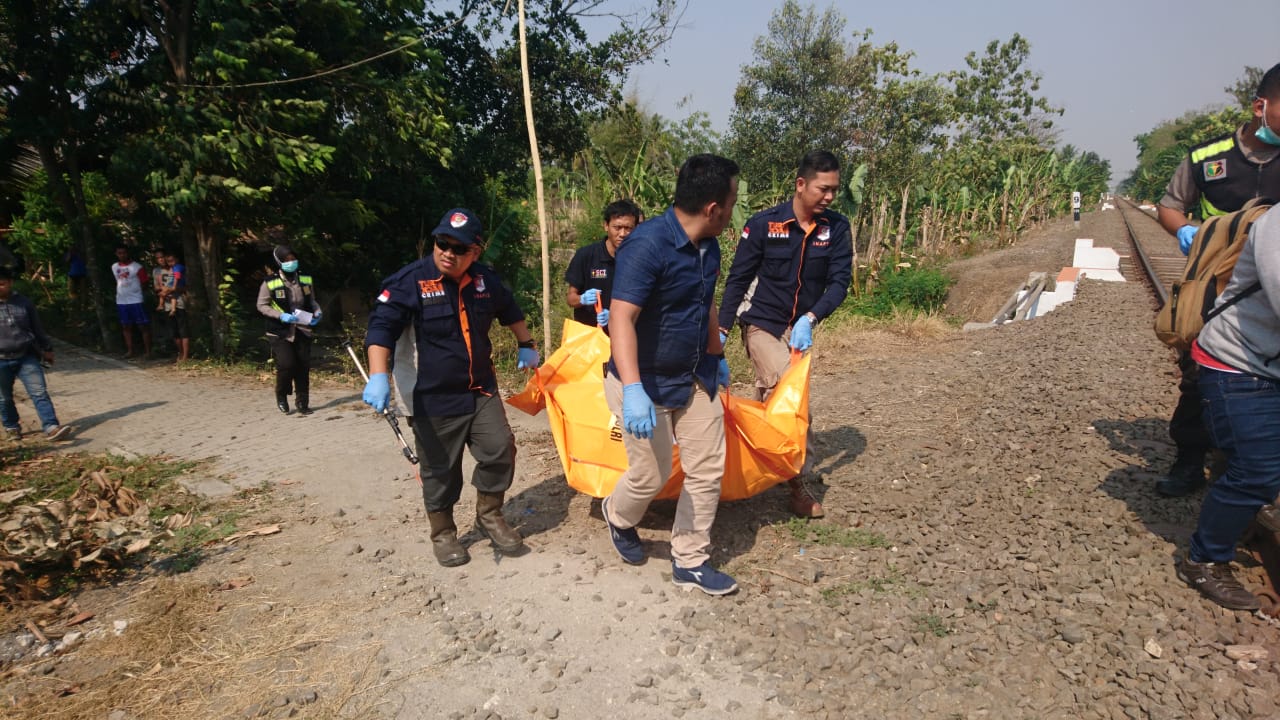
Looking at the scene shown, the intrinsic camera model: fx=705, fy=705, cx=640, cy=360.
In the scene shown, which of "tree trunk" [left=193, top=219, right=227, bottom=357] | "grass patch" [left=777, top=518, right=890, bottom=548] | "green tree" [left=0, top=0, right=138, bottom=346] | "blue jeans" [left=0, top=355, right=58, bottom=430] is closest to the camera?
"grass patch" [left=777, top=518, right=890, bottom=548]

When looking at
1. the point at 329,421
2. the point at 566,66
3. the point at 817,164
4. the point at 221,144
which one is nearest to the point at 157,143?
the point at 221,144

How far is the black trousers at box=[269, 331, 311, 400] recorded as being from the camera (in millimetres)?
6777

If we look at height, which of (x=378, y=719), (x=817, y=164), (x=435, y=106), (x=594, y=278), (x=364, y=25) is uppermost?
(x=364, y=25)

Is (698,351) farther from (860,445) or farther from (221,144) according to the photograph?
(221,144)

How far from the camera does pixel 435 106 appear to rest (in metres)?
9.44

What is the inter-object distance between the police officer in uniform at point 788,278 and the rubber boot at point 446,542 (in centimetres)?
186

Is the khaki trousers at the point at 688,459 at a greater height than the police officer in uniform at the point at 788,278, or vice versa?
the police officer in uniform at the point at 788,278

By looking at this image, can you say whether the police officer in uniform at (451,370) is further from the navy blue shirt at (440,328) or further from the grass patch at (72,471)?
the grass patch at (72,471)

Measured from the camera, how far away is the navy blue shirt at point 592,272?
492cm

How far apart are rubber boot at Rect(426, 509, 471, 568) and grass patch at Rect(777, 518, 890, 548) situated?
177cm

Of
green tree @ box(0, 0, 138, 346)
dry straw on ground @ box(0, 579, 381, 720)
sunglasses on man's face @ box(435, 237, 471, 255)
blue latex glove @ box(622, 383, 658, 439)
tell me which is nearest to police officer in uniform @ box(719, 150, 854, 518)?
blue latex glove @ box(622, 383, 658, 439)

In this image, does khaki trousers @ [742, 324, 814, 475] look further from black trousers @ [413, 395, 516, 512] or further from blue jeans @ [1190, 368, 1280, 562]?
blue jeans @ [1190, 368, 1280, 562]

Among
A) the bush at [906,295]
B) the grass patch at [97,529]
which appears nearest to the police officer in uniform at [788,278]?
the grass patch at [97,529]

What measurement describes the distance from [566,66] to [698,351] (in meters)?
10.9
